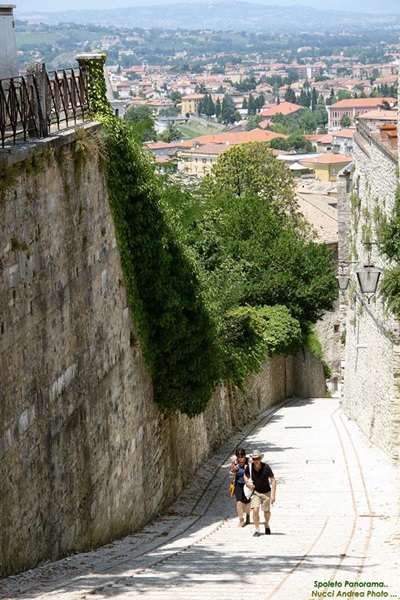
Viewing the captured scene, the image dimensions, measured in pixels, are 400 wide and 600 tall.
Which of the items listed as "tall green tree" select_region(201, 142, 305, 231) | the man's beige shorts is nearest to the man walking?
the man's beige shorts

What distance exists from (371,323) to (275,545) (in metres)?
13.6

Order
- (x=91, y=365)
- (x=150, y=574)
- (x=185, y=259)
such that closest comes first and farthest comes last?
(x=150, y=574)
(x=91, y=365)
(x=185, y=259)

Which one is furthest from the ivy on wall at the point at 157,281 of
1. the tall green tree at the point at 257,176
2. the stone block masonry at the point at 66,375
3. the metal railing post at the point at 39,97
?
the tall green tree at the point at 257,176

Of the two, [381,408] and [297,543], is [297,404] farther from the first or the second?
[297,543]

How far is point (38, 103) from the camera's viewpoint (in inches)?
515

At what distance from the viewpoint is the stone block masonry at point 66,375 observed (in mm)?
10828

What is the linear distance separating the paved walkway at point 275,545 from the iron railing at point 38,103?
4.70 metres

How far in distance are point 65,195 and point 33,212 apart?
5.67 ft

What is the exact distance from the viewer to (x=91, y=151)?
1517cm

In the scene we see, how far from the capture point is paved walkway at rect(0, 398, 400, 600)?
10008mm

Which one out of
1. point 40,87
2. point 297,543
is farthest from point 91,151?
point 297,543

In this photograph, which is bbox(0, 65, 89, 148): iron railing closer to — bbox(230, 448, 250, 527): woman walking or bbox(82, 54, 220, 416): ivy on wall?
bbox(82, 54, 220, 416): ivy on wall

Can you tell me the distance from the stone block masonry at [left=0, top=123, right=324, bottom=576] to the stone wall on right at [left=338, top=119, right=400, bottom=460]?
6.33 m

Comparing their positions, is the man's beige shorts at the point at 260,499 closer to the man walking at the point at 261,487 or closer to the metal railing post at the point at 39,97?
the man walking at the point at 261,487
